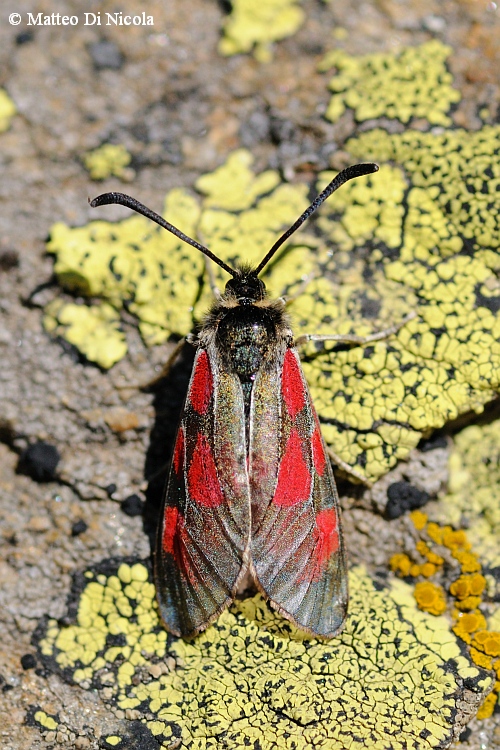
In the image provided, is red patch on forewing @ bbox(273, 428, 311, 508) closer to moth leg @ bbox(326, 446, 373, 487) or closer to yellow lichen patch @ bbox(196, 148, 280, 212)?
moth leg @ bbox(326, 446, 373, 487)

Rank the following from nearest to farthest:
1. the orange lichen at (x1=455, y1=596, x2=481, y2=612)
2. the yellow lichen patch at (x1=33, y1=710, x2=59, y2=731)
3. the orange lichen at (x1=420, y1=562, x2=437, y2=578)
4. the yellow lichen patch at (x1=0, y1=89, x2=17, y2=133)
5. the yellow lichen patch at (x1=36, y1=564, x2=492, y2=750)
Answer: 1. the yellow lichen patch at (x1=36, y1=564, x2=492, y2=750)
2. the yellow lichen patch at (x1=33, y1=710, x2=59, y2=731)
3. the orange lichen at (x1=455, y1=596, x2=481, y2=612)
4. the orange lichen at (x1=420, y1=562, x2=437, y2=578)
5. the yellow lichen patch at (x1=0, y1=89, x2=17, y2=133)

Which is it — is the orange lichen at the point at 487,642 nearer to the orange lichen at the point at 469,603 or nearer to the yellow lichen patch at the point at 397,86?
the orange lichen at the point at 469,603

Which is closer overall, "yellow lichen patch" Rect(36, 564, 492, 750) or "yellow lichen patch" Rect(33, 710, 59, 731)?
"yellow lichen patch" Rect(36, 564, 492, 750)

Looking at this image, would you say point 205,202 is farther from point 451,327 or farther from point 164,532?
point 164,532

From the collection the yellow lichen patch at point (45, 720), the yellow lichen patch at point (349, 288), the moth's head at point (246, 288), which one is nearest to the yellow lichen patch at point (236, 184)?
the yellow lichen patch at point (349, 288)

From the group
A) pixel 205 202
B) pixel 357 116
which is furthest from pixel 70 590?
pixel 357 116

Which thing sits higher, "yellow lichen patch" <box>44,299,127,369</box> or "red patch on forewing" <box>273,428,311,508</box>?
"yellow lichen patch" <box>44,299,127,369</box>

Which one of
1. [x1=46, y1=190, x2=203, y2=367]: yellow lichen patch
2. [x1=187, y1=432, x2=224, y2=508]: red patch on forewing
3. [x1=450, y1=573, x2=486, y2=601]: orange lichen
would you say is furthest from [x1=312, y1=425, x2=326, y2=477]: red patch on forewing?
[x1=46, y1=190, x2=203, y2=367]: yellow lichen patch
